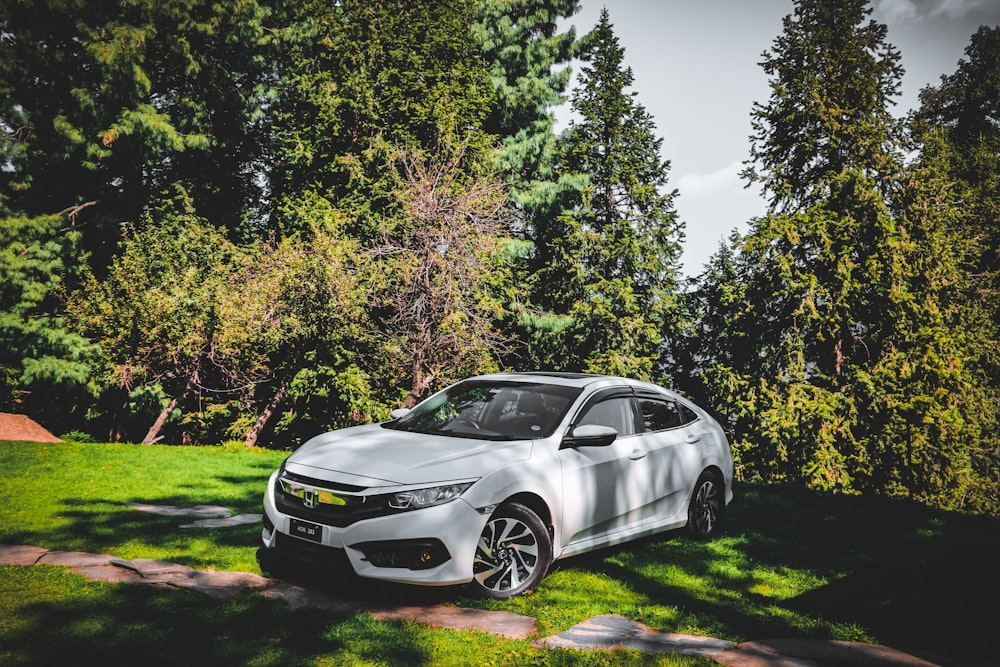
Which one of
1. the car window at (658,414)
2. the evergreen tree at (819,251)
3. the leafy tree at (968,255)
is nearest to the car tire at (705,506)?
the car window at (658,414)

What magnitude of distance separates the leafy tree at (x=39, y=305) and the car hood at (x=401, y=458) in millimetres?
15472

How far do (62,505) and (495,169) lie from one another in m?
15.6

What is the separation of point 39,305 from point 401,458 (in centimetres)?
1992

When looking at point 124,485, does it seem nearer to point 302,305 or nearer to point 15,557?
point 15,557

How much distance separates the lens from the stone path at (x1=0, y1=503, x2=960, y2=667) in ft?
13.1

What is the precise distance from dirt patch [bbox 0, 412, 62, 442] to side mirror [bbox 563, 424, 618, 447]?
37.6 ft

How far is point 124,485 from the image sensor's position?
28.1ft

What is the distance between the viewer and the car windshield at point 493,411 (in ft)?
19.1

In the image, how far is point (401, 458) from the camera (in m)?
5.07

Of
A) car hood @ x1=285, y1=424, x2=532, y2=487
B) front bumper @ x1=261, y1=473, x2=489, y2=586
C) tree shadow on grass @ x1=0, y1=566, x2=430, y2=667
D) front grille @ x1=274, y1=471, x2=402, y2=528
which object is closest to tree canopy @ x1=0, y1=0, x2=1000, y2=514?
car hood @ x1=285, y1=424, x2=532, y2=487

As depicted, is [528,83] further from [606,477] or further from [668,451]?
[606,477]


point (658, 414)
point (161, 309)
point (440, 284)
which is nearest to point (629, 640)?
point (658, 414)

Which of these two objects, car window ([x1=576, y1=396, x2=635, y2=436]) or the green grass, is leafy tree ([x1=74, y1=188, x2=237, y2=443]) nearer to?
the green grass

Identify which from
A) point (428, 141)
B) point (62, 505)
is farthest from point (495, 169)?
point (62, 505)
